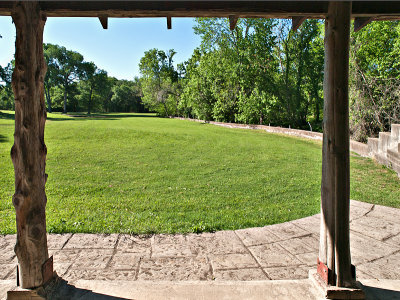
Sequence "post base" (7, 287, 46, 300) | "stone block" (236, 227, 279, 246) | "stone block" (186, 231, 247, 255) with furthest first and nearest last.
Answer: "stone block" (236, 227, 279, 246) → "stone block" (186, 231, 247, 255) → "post base" (7, 287, 46, 300)

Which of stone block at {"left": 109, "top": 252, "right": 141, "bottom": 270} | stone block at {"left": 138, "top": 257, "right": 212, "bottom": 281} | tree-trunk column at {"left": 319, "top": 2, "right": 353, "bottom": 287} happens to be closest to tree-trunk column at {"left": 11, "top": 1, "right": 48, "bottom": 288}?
stone block at {"left": 109, "top": 252, "right": 141, "bottom": 270}

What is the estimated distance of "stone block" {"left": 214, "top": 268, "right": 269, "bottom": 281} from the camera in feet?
9.61

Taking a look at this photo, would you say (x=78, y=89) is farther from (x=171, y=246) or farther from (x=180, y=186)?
(x=171, y=246)

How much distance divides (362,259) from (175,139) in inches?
459

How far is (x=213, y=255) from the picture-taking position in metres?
3.40

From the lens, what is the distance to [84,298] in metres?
2.53

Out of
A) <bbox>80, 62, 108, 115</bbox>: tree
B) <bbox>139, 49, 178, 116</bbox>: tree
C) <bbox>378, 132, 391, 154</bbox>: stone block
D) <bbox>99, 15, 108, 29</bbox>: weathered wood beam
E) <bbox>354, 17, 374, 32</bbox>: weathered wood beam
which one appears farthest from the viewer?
<bbox>80, 62, 108, 115</bbox>: tree

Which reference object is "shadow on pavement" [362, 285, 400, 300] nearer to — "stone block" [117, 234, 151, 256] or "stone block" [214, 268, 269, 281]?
"stone block" [214, 268, 269, 281]

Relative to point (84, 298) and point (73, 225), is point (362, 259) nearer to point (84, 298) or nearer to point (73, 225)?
point (84, 298)

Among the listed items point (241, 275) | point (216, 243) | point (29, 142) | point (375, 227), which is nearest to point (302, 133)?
point (375, 227)

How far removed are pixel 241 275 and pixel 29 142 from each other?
237 cm

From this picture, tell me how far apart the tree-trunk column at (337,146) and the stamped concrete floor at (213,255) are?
702mm

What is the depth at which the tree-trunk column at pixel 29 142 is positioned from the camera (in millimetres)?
2242

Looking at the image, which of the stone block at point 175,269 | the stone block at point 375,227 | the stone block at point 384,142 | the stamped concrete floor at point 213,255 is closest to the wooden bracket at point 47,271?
the stamped concrete floor at point 213,255
